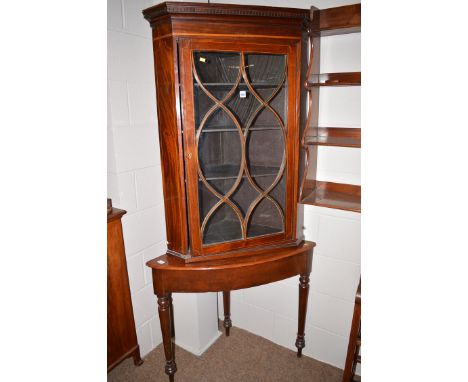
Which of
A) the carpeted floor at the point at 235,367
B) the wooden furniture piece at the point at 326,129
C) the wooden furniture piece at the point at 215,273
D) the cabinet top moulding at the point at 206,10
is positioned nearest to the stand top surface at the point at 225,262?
the wooden furniture piece at the point at 215,273

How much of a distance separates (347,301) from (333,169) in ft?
2.40

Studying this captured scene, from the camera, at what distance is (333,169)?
1598mm

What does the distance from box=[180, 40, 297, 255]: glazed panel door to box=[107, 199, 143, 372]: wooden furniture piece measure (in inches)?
16.3

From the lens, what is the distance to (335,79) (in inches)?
56.5

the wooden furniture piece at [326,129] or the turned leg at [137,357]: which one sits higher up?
the wooden furniture piece at [326,129]

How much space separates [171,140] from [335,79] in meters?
0.81

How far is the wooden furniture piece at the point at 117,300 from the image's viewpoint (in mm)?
1484

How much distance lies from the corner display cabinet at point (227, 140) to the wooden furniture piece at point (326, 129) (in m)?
0.05

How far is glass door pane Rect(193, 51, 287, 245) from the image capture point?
1.26 m

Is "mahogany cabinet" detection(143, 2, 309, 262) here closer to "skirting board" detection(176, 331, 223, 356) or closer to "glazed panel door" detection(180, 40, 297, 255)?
"glazed panel door" detection(180, 40, 297, 255)

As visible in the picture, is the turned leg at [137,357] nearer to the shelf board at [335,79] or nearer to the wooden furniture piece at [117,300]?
the wooden furniture piece at [117,300]
